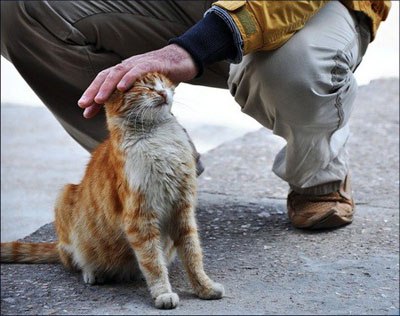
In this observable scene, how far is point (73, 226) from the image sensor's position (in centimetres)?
281

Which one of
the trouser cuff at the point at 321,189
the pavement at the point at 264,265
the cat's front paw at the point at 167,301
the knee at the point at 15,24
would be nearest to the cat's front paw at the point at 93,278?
the pavement at the point at 264,265

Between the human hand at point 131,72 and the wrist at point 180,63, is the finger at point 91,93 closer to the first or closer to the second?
the human hand at point 131,72

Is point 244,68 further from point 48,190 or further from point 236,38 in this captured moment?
point 48,190

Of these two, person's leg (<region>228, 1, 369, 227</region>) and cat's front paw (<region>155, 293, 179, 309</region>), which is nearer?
cat's front paw (<region>155, 293, 179, 309</region>)

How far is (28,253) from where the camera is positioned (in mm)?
3051

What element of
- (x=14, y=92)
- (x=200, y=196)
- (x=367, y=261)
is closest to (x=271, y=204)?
(x=200, y=196)

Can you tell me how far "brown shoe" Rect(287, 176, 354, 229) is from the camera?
3.28m

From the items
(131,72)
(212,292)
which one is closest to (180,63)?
(131,72)

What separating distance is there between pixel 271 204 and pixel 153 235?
4.45 feet

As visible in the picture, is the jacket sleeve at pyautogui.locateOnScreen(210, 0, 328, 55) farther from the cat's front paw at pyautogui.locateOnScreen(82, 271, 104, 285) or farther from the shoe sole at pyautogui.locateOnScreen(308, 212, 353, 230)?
the cat's front paw at pyautogui.locateOnScreen(82, 271, 104, 285)

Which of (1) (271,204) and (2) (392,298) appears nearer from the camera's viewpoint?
(2) (392,298)

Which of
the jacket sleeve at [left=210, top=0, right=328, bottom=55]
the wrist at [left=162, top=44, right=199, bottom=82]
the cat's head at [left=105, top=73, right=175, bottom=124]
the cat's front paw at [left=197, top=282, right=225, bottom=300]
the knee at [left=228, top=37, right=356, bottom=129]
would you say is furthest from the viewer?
the knee at [left=228, top=37, right=356, bottom=129]

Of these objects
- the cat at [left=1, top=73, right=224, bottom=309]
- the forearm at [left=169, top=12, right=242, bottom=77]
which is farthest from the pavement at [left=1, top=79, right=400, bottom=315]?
the forearm at [left=169, top=12, right=242, bottom=77]

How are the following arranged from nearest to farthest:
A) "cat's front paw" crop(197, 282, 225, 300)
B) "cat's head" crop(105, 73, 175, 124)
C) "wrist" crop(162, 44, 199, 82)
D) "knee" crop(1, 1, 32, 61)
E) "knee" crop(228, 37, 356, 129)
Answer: "cat's head" crop(105, 73, 175, 124) < "cat's front paw" crop(197, 282, 225, 300) < "wrist" crop(162, 44, 199, 82) < "knee" crop(228, 37, 356, 129) < "knee" crop(1, 1, 32, 61)
